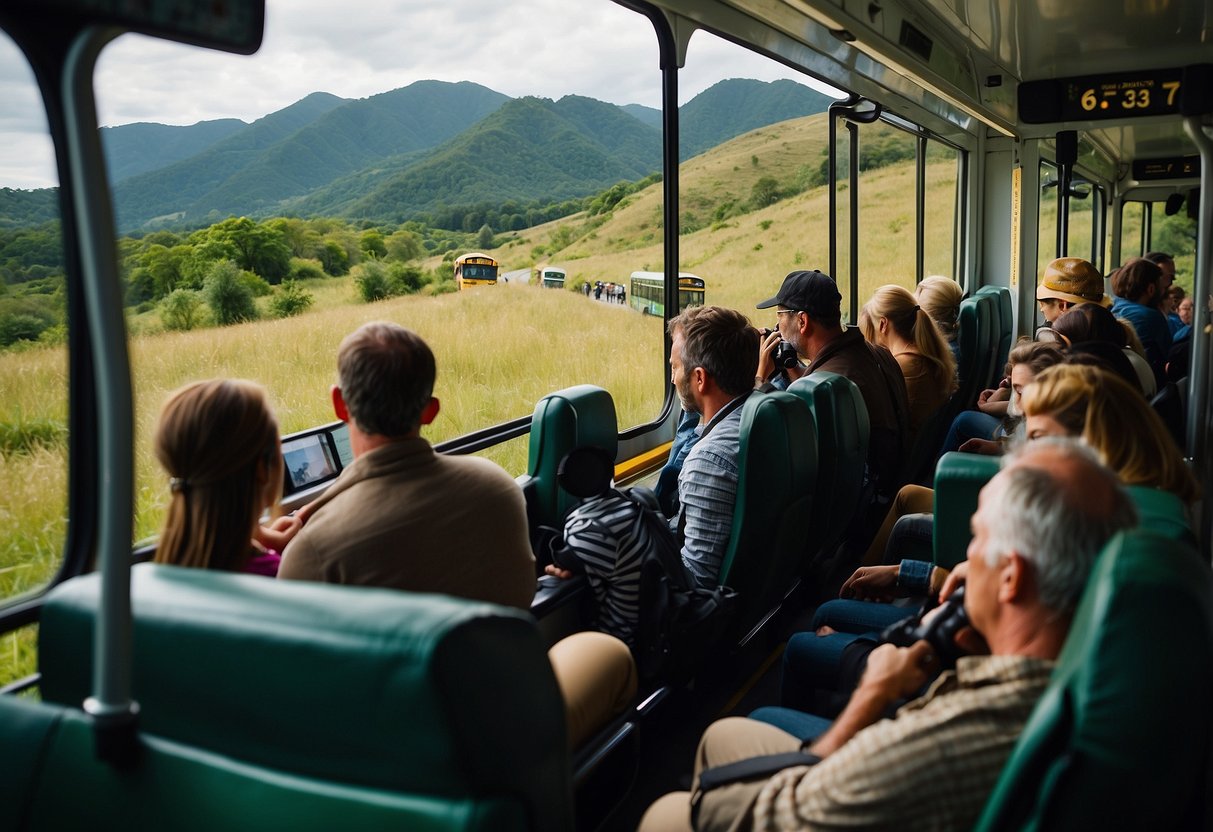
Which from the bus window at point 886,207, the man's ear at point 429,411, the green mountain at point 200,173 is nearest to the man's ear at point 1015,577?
the man's ear at point 429,411

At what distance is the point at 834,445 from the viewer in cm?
319

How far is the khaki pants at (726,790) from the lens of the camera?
4.86 ft

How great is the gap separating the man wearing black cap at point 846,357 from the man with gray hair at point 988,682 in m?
2.37

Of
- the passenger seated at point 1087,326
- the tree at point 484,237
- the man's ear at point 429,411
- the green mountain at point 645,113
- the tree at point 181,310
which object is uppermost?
the green mountain at point 645,113

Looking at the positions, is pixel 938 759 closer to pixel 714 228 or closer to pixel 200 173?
pixel 200 173

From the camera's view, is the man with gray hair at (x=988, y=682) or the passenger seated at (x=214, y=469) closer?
the man with gray hair at (x=988, y=682)

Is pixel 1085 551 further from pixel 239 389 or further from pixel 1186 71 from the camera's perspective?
pixel 1186 71

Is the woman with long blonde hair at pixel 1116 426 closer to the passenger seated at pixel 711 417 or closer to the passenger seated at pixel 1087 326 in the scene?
the passenger seated at pixel 711 417

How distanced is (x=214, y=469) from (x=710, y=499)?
4.57 ft

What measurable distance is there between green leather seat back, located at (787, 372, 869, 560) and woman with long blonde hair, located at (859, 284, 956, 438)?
0.89 meters

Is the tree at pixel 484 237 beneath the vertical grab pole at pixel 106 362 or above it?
above

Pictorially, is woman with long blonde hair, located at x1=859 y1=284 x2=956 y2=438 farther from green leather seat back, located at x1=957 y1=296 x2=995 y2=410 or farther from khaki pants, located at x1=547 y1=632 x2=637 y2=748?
khaki pants, located at x1=547 y1=632 x2=637 y2=748

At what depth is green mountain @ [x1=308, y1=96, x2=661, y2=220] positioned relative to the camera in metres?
2.98

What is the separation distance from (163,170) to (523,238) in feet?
5.02
